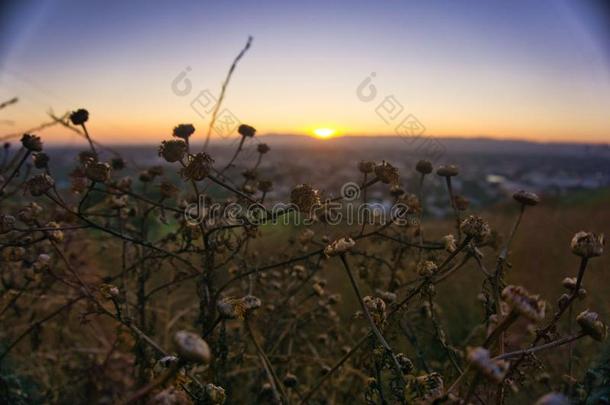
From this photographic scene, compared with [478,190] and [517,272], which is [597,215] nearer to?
[517,272]

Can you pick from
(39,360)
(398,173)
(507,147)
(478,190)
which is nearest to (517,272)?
(398,173)

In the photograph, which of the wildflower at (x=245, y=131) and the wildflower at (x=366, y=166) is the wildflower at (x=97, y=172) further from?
the wildflower at (x=366, y=166)

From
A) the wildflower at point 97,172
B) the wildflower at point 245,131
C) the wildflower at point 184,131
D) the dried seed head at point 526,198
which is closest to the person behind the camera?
the dried seed head at point 526,198

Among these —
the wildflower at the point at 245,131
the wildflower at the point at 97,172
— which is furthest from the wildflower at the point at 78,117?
the wildflower at the point at 245,131

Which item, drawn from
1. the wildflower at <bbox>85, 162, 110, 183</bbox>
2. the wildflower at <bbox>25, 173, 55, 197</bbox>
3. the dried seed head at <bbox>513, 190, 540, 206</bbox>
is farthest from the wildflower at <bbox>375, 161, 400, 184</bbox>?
the wildflower at <bbox>25, 173, 55, 197</bbox>

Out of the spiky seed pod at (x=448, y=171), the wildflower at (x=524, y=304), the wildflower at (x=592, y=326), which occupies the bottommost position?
the wildflower at (x=592, y=326)

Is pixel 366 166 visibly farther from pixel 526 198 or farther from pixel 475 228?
pixel 475 228
